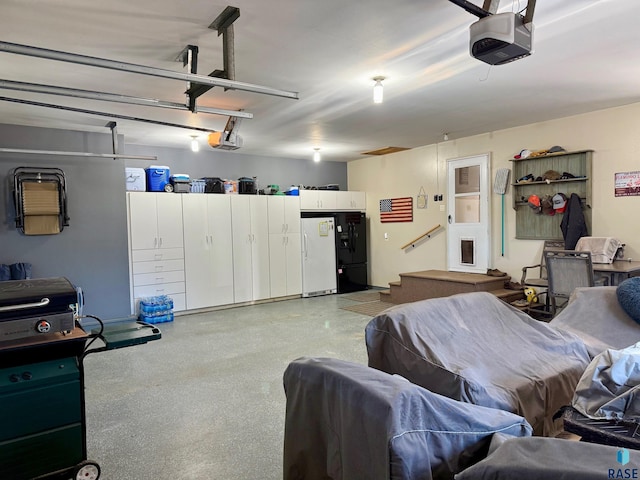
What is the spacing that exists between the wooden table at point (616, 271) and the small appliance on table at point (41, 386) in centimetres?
481

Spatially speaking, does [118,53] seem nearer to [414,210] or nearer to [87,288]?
[87,288]

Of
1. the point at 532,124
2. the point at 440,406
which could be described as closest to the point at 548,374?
the point at 440,406

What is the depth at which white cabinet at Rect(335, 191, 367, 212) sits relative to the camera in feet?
27.5

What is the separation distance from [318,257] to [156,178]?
3193 mm

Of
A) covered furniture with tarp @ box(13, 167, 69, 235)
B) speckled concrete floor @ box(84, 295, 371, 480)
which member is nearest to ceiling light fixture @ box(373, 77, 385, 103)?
speckled concrete floor @ box(84, 295, 371, 480)

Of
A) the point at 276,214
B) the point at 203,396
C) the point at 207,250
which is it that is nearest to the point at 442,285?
the point at 276,214

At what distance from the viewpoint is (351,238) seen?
8.38 meters

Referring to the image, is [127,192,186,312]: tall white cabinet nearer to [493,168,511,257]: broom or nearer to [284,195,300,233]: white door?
[284,195,300,233]: white door

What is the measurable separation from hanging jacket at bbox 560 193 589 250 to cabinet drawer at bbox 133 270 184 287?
548 cm

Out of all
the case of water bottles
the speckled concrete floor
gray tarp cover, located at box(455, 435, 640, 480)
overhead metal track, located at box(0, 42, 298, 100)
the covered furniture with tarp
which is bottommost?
the speckled concrete floor

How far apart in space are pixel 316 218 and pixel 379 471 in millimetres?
6773

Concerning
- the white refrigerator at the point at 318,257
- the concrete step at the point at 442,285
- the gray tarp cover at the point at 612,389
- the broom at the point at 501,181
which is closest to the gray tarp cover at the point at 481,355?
the gray tarp cover at the point at 612,389

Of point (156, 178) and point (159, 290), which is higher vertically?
point (156, 178)

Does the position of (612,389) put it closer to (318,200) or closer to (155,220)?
(155,220)
